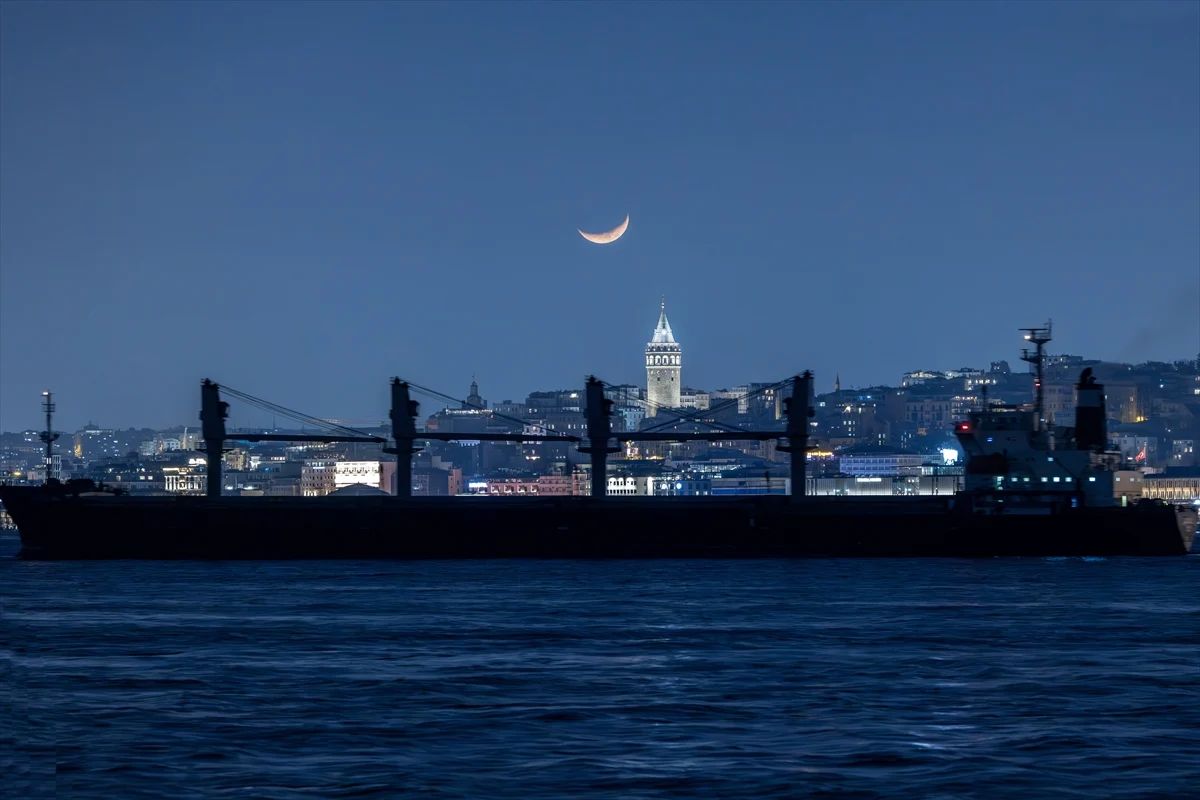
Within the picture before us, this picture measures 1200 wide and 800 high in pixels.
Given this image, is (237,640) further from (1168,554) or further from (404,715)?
(1168,554)

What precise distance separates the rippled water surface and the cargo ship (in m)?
16.7

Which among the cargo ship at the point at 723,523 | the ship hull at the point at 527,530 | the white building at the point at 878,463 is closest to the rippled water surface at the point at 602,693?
the cargo ship at the point at 723,523

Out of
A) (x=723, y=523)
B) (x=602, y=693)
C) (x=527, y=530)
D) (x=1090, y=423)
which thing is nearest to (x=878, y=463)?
(x=1090, y=423)

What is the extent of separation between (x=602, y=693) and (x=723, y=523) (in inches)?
1541

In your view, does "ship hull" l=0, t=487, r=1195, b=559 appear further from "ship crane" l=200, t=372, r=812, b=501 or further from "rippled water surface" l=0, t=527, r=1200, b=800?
"rippled water surface" l=0, t=527, r=1200, b=800

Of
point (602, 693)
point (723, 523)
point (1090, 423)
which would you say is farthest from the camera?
point (1090, 423)

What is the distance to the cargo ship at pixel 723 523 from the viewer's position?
2562 inches

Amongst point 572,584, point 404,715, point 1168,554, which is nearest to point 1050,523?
point 1168,554

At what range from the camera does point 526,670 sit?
1187 inches

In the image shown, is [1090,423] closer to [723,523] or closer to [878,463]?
[723,523]

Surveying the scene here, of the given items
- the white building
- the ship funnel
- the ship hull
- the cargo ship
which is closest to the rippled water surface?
the cargo ship

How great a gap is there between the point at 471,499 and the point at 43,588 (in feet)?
76.9

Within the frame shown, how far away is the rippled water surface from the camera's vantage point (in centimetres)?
2128

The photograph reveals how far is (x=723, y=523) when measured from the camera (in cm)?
6644
